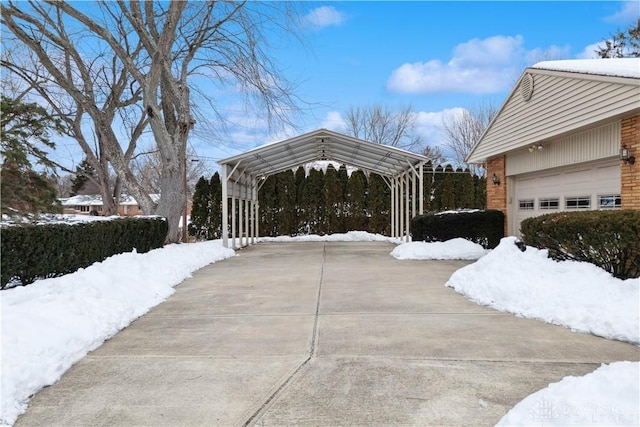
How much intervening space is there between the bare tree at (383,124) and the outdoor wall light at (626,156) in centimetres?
2322

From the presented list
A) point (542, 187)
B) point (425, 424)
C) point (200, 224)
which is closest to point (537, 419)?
point (425, 424)

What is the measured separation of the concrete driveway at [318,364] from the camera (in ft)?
8.97

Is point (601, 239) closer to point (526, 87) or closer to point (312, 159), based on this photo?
point (526, 87)

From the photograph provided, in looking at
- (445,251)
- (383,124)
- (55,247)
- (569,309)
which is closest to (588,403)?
(569,309)

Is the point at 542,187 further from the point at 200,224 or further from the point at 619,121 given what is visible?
the point at 200,224

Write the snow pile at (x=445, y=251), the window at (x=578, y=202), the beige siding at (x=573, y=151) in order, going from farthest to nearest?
the snow pile at (x=445, y=251), the window at (x=578, y=202), the beige siding at (x=573, y=151)

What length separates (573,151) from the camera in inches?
336

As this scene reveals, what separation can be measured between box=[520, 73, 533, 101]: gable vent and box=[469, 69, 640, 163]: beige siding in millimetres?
123

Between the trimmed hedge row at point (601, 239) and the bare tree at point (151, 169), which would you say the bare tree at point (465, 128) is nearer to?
the bare tree at point (151, 169)

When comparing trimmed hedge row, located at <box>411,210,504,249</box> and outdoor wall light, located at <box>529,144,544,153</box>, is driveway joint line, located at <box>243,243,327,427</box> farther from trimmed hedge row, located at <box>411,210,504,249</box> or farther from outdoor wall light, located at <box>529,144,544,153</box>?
trimmed hedge row, located at <box>411,210,504,249</box>

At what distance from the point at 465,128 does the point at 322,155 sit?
17263 millimetres

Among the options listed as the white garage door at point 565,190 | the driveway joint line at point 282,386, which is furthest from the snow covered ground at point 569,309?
the white garage door at point 565,190

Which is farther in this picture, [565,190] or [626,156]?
[565,190]

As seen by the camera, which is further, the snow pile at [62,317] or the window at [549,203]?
the window at [549,203]
